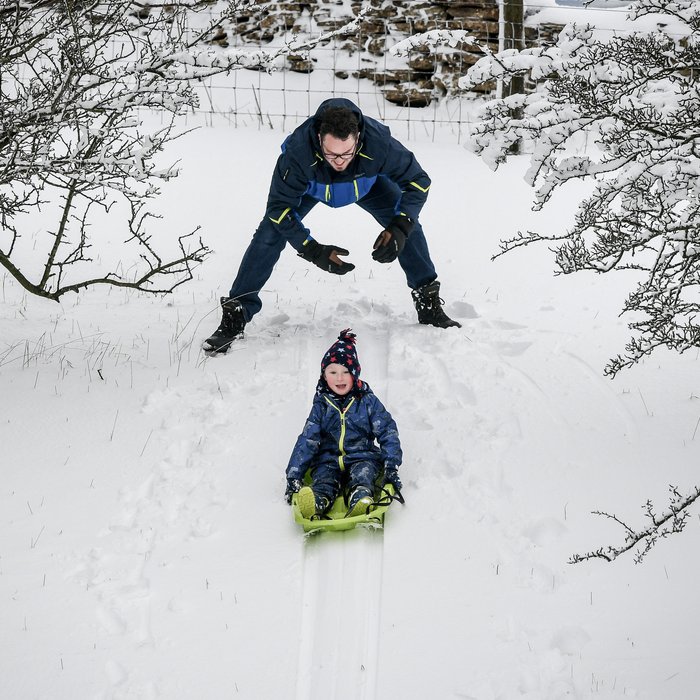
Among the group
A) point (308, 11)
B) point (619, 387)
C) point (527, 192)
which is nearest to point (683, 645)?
point (619, 387)

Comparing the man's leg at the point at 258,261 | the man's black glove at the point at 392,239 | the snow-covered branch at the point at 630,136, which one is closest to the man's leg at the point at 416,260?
the man's black glove at the point at 392,239

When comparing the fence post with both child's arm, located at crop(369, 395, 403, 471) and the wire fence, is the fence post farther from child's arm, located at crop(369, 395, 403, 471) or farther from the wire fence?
child's arm, located at crop(369, 395, 403, 471)

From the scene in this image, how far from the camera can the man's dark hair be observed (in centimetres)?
525

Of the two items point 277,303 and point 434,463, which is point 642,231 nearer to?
point 434,463

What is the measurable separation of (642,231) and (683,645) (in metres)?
1.91

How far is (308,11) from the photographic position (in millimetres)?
11773

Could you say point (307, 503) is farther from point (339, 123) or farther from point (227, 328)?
point (339, 123)

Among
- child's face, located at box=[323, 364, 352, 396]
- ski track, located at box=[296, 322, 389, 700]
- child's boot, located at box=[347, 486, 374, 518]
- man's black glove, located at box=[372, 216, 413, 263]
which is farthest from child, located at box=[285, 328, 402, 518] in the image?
man's black glove, located at box=[372, 216, 413, 263]

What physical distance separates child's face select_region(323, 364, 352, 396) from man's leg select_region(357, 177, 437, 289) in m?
1.60

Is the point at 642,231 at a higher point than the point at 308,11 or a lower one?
higher

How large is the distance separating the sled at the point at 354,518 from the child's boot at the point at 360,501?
0.09ft

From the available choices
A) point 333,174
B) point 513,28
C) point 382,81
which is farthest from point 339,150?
point 382,81

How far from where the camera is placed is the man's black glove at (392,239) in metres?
5.78

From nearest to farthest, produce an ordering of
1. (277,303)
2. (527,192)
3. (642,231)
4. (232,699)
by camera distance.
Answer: (232,699) → (642,231) → (277,303) → (527,192)
